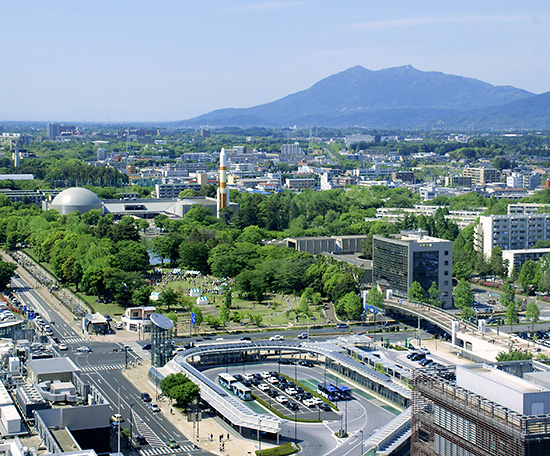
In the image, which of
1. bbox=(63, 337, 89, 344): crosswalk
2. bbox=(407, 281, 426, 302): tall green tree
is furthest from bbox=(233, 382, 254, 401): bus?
bbox=(407, 281, 426, 302): tall green tree

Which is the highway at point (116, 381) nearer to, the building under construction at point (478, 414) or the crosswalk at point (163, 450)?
the crosswalk at point (163, 450)

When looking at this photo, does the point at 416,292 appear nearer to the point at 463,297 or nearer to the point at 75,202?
the point at 463,297

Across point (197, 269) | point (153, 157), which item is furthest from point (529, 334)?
point (153, 157)

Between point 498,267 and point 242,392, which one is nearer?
point 242,392

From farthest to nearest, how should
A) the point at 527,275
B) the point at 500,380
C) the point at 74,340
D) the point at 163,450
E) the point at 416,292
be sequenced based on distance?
the point at 527,275, the point at 416,292, the point at 74,340, the point at 163,450, the point at 500,380

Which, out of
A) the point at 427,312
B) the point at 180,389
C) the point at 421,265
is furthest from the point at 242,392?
the point at 421,265

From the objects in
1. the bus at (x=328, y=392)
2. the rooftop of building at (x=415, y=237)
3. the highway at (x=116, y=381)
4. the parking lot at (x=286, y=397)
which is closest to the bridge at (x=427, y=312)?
the rooftop of building at (x=415, y=237)
